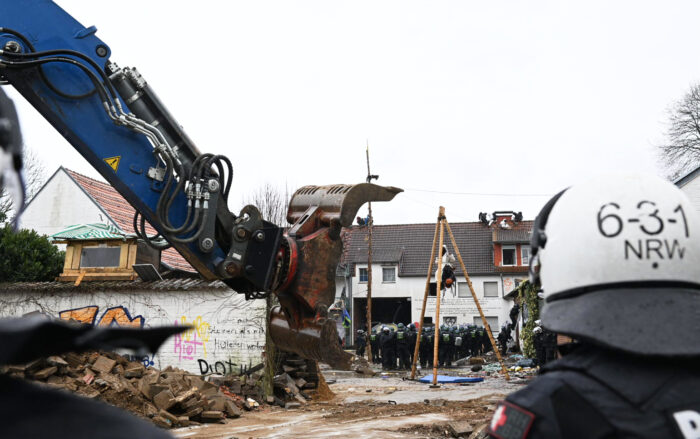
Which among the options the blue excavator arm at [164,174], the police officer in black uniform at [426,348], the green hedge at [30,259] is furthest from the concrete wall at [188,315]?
the police officer in black uniform at [426,348]

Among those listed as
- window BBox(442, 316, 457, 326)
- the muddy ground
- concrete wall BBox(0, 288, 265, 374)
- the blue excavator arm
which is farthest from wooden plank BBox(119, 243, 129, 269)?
window BBox(442, 316, 457, 326)

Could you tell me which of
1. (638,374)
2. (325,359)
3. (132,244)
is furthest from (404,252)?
(638,374)

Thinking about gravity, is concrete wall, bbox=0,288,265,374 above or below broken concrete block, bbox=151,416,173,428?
above

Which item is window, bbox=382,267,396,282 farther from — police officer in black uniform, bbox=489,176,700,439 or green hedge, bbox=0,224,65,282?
police officer in black uniform, bbox=489,176,700,439

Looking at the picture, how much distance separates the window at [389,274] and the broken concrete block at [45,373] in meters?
33.8

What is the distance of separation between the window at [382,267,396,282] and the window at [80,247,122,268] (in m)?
28.0

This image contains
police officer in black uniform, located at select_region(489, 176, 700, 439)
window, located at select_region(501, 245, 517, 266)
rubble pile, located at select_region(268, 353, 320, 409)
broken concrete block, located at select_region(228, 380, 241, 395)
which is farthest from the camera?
window, located at select_region(501, 245, 517, 266)

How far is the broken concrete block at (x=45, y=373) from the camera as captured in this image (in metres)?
9.95

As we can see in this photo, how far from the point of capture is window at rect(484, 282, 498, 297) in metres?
41.9

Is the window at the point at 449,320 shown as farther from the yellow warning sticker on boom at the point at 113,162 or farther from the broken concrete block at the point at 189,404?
the yellow warning sticker on boom at the point at 113,162

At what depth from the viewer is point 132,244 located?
16703 millimetres

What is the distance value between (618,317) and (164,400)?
9691 millimetres

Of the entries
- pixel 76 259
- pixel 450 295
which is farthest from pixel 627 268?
pixel 450 295

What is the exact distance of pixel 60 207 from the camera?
85.9 ft
